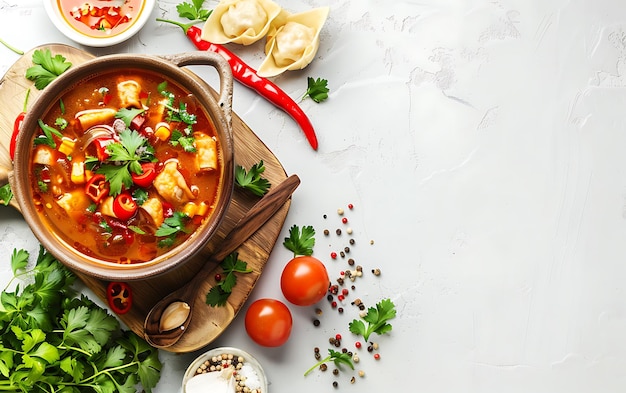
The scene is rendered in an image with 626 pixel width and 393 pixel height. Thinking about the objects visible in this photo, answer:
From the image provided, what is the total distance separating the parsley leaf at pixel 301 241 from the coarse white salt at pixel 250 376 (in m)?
0.61

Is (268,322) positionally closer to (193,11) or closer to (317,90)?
(317,90)

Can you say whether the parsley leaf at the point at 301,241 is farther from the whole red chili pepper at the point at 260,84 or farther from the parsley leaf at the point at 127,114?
the parsley leaf at the point at 127,114

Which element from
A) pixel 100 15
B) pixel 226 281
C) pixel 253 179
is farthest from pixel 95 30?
pixel 226 281

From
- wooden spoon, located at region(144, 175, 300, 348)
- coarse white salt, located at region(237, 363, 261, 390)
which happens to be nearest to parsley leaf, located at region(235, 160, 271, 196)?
wooden spoon, located at region(144, 175, 300, 348)

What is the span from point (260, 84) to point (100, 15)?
88 centimetres

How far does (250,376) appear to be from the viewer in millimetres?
3664

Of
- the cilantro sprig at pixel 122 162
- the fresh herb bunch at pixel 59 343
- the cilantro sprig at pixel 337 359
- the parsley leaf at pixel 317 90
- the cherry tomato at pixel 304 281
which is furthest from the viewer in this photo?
the parsley leaf at pixel 317 90

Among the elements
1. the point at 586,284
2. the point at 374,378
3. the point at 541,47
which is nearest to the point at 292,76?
the point at 541,47

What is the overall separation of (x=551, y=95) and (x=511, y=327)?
124cm

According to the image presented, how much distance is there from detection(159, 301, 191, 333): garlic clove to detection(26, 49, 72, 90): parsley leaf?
47.6 inches

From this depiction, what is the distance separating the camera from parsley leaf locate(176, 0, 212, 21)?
12.5 ft

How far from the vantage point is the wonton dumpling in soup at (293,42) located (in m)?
3.80

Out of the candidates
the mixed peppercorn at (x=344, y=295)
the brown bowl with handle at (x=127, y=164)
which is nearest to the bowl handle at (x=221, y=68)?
the brown bowl with handle at (x=127, y=164)

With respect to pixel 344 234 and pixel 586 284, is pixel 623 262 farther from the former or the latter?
pixel 344 234
